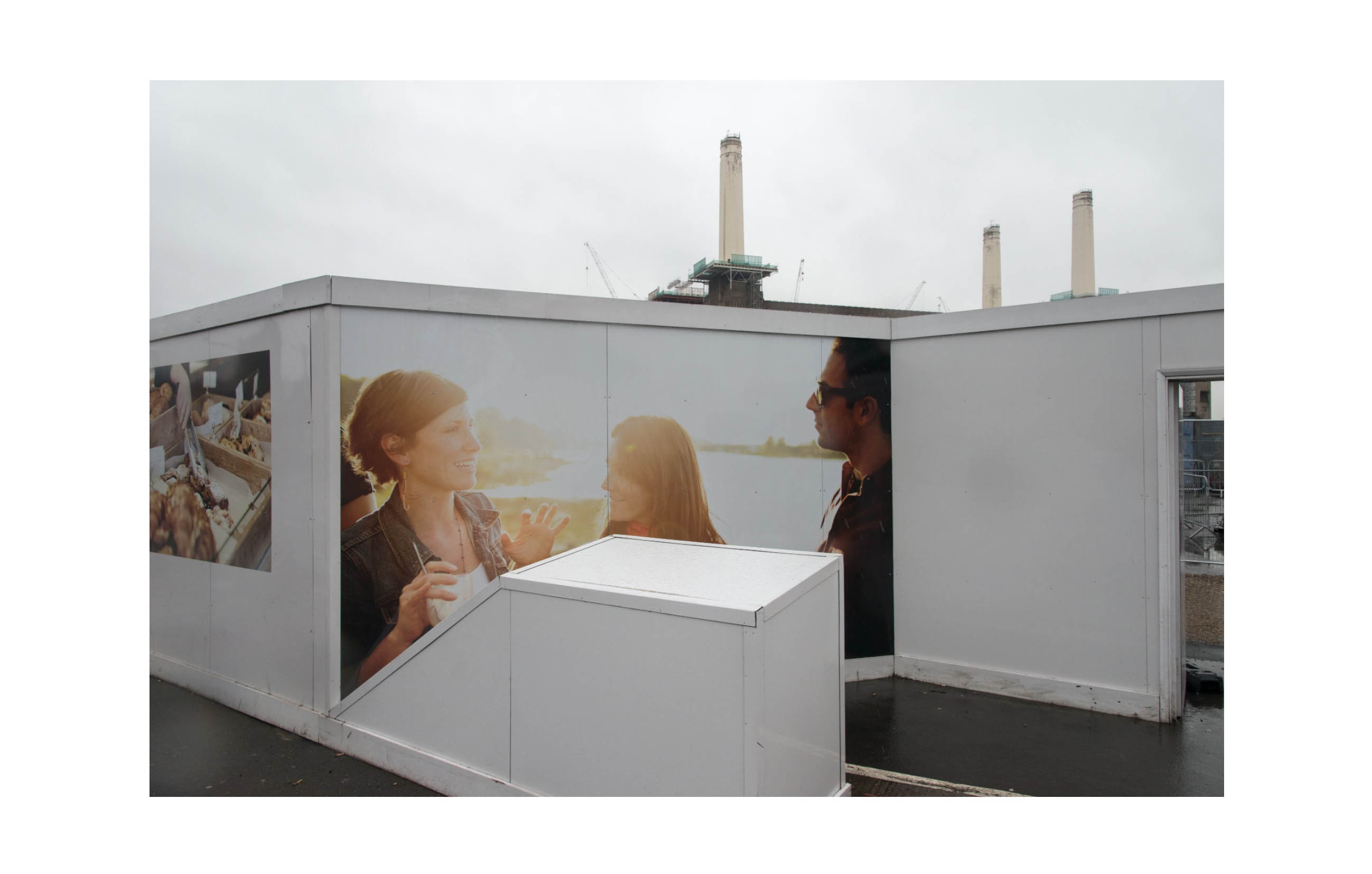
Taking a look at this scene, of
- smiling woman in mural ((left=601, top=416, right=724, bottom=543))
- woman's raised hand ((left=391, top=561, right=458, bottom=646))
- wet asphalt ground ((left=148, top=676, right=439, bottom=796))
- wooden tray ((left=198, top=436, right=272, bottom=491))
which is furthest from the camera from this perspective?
smiling woman in mural ((left=601, top=416, right=724, bottom=543))

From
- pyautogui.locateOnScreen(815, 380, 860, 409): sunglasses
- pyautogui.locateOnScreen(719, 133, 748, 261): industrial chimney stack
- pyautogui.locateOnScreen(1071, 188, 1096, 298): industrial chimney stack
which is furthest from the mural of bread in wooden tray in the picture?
pyautogui.locateOnScreen(1071, 188, 1096, 298): industrial chimney stack

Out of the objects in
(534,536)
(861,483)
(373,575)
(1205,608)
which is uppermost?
(861,483)

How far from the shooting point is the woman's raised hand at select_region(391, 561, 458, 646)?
15.7 ft

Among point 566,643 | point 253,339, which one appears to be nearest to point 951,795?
point 566,643

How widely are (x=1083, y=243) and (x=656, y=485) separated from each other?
26687mm

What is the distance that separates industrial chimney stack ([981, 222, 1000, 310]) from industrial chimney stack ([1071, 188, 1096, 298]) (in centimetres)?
435

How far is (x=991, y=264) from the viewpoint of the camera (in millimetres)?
30609

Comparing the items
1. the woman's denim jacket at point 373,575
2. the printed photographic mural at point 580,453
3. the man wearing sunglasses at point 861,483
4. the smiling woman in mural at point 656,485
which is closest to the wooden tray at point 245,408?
the printed photographic mural at point 580,453

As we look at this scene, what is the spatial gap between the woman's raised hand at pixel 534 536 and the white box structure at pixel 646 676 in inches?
47.1

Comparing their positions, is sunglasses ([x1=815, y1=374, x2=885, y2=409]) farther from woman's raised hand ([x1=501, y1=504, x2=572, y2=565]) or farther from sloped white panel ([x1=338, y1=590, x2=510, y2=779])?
sloped white panel ([x1=338, y1=590, x2=510, y2=779])

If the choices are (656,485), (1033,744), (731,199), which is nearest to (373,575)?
(656,485)

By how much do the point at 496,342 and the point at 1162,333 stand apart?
521 centimetres

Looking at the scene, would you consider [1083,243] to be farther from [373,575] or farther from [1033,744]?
[373,575]

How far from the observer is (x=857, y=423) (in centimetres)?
629
